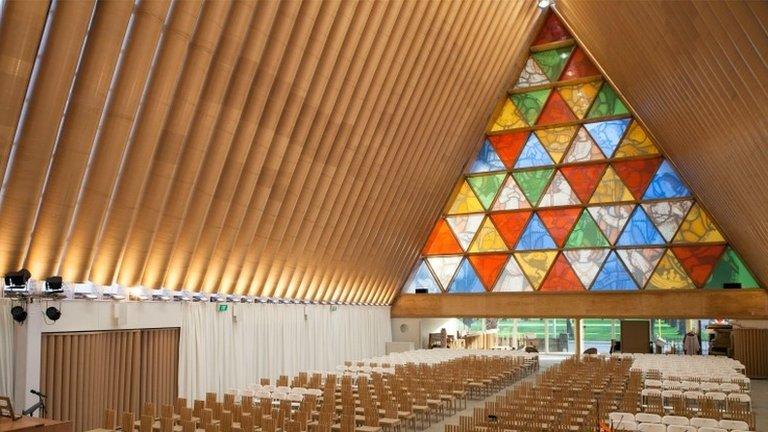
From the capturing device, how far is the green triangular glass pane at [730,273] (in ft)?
82.6

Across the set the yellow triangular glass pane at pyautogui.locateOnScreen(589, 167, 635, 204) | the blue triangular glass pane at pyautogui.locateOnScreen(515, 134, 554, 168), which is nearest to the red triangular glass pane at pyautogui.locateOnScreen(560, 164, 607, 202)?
the yellow triangular glass pane at pyautogui.locateOnScreen(589, 167, 635, 204)

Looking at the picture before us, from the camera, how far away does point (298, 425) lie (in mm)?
10711

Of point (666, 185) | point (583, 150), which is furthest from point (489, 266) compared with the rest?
point (666, 185)

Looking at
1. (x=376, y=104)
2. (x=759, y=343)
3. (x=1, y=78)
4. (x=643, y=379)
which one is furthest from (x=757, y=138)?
(x=1, y=78)

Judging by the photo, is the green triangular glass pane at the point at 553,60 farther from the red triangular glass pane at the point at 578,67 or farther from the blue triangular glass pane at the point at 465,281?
the blue triangular glass pane at the point at 465,281

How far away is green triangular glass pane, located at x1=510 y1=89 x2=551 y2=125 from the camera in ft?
95.6

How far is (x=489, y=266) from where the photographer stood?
2886 centimetres

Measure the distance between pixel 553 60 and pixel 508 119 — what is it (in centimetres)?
331

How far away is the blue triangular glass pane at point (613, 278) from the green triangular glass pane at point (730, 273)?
295 cm

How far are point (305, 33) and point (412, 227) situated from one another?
525 inches

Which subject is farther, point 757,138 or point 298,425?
point 757,138

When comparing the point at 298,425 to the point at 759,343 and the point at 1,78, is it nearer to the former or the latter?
the point at 1,78

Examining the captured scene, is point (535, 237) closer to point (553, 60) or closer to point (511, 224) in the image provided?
point (511, 224)

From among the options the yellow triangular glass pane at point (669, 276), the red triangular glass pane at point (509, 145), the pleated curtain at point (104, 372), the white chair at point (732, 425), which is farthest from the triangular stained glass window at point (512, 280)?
the white chair at point (732, 425)
